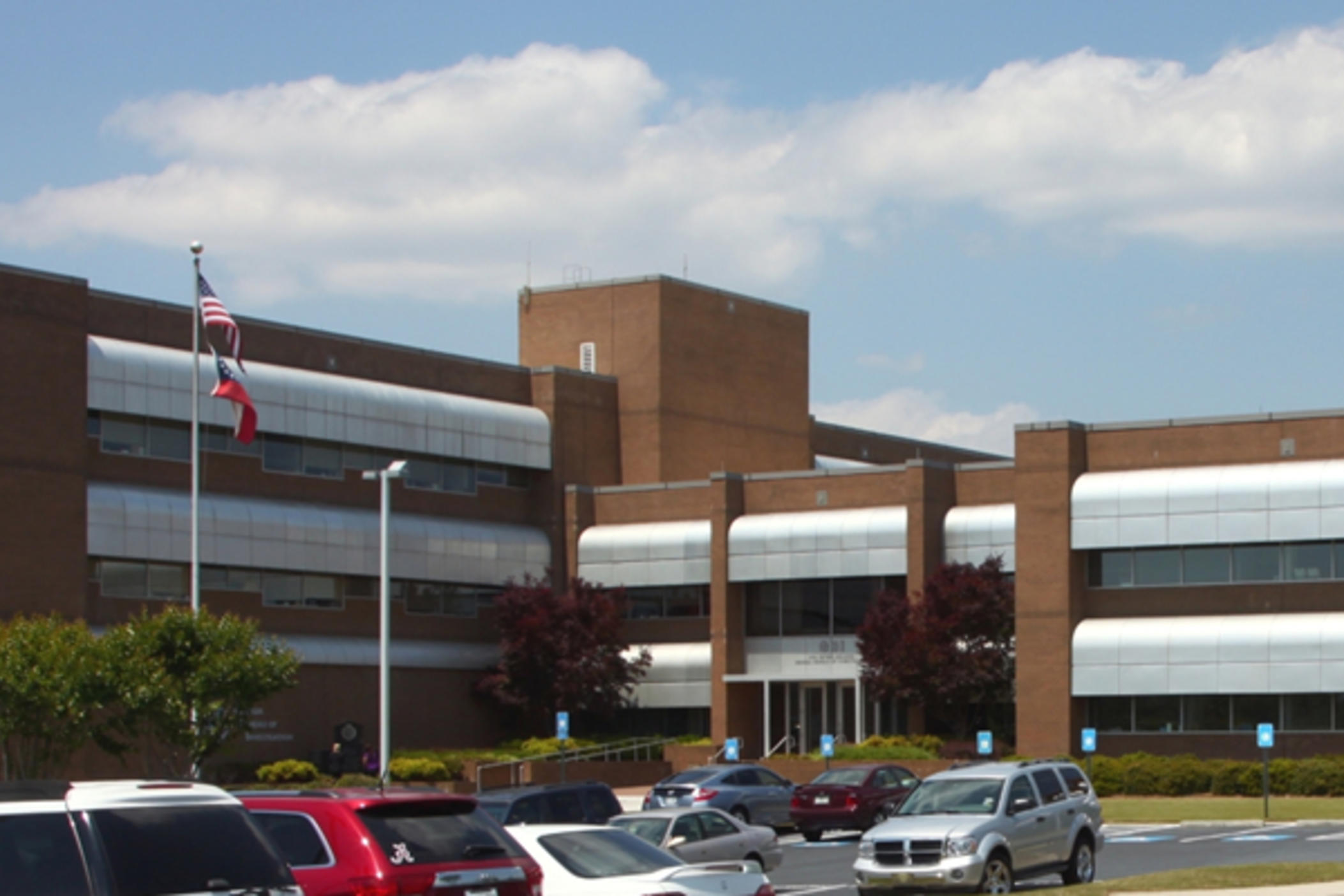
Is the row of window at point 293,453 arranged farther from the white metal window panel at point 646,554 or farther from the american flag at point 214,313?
the american flag at point 214,313

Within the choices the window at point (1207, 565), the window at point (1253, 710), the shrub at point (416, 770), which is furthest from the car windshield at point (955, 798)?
the window at point (1207, 565)

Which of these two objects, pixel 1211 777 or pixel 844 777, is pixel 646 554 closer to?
pixel 1211 777

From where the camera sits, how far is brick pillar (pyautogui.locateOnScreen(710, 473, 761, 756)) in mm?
61469

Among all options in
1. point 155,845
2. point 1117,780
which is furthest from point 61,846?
point 1117,780

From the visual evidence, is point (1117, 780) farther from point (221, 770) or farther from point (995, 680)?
point (221, 770)

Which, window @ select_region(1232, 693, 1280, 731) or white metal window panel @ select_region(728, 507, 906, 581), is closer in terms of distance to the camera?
window @ select_region(1232, 693, 1280, 731)

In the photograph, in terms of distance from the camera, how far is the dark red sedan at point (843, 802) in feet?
130

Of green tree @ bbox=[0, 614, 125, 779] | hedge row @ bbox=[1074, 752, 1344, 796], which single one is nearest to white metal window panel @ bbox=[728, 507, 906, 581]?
hedge row @ bbox=[1074, 752, 1344, 796]

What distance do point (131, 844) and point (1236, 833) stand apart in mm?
31847

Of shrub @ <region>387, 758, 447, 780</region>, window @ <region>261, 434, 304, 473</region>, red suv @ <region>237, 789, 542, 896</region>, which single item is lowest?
shrub @ <region>387, 758, 447, 780</region>

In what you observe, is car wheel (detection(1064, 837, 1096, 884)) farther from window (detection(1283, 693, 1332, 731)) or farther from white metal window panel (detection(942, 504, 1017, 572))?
white metal window panel (detection(942, 504, 1017, 572))

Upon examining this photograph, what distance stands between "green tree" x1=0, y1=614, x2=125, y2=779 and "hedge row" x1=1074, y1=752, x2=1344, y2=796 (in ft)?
86.8

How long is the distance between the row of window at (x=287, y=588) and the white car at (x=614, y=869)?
3575cm

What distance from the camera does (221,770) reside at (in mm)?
52844
